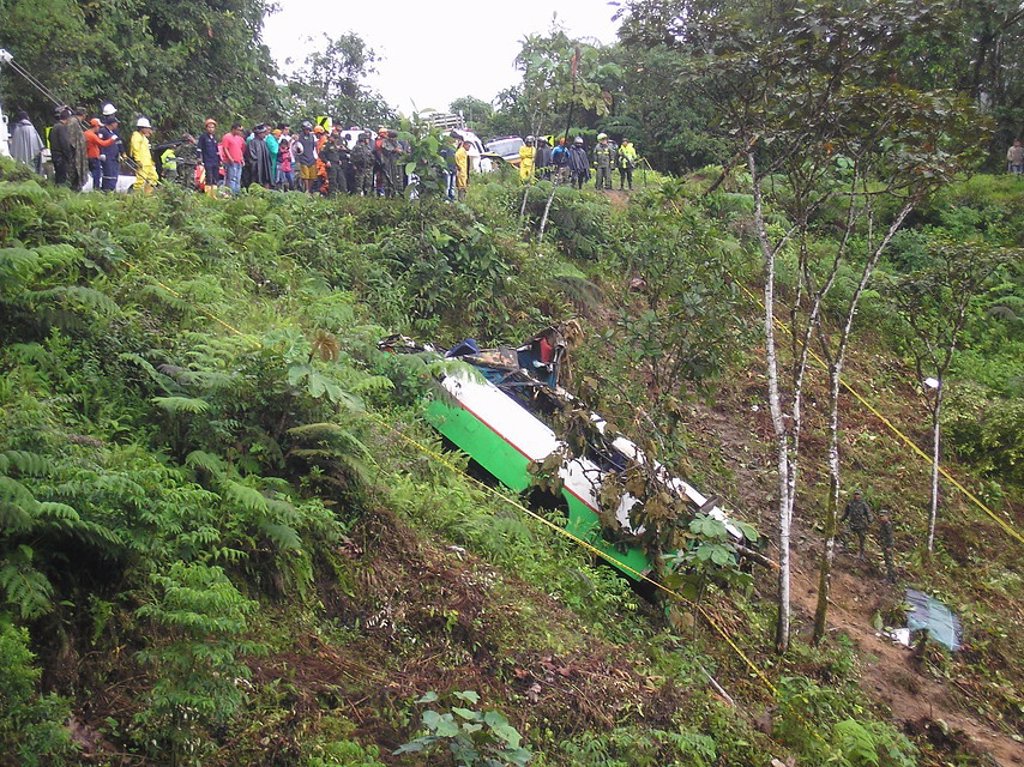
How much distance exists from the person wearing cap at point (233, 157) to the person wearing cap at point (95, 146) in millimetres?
2255

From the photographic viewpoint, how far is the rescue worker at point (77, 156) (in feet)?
39.8

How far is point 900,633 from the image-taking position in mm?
10938

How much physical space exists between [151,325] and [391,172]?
32.0 ft

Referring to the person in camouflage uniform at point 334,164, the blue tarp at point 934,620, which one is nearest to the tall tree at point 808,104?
the blue tarp at point 934,620

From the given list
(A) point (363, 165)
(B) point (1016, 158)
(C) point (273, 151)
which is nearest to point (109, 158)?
(C) point (273, 151)

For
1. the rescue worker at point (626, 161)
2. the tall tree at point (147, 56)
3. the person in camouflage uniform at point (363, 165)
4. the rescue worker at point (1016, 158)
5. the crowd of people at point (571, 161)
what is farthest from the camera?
the rescue worker at point (1016, 158)

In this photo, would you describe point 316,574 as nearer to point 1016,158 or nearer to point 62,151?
point 62,151

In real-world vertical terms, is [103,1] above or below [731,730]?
above

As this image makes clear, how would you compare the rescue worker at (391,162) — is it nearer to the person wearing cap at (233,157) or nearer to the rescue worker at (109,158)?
the person wearing cap at (233,157)

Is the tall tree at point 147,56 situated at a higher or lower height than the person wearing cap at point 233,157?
higher

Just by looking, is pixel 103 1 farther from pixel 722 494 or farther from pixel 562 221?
pixel 722 494

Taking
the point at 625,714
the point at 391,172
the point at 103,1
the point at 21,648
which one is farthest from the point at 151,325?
the point at 103,1

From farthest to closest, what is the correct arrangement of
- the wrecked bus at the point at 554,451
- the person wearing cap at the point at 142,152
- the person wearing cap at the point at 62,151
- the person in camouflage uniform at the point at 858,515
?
the person wearing cap at the point at 142,152, the person in camouflage uniform at the point at 858,515, the person wearing cap at the point at 62,151, the wrecked bus at the point at 554,451

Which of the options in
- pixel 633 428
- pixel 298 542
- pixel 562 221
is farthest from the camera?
pixel 562 221
